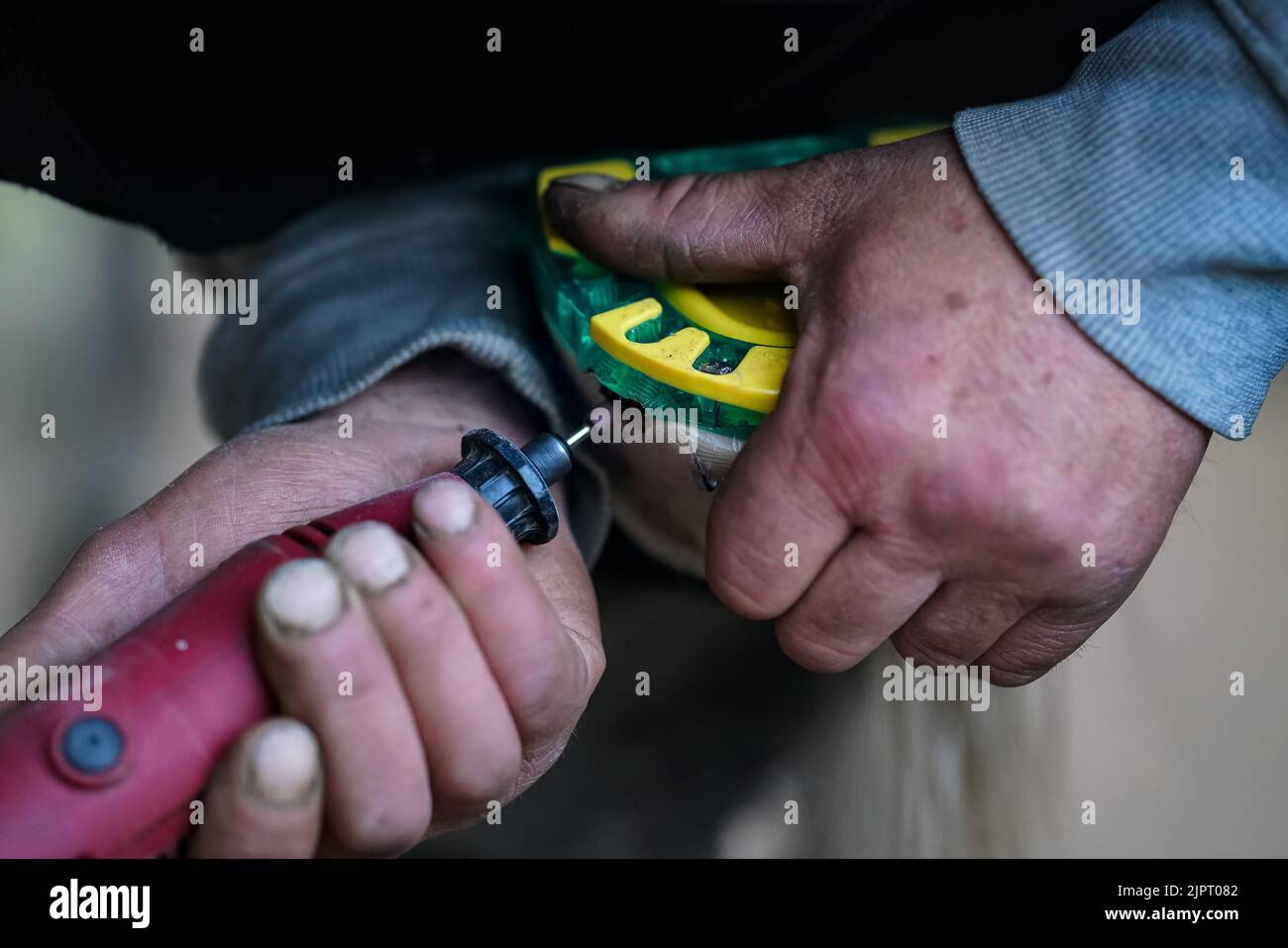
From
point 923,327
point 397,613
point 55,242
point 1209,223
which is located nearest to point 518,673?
point 397,613

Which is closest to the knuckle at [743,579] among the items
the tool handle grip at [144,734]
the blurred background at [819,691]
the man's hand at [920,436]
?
the man's hand at [920,436]

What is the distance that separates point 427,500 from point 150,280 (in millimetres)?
962

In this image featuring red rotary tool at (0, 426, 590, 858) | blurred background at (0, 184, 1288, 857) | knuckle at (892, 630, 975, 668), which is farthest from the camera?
blurred background at (0, 184, 1288, 857)

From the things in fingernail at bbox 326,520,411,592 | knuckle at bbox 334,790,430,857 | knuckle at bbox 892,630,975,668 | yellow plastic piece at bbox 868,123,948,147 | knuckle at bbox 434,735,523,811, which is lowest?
knuckle at bbox 334,790,430,857

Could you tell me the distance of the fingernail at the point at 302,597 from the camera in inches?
16.1

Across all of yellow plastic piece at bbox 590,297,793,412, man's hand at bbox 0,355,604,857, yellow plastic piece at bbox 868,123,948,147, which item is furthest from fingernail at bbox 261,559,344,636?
yellow plastic piece at bbox 868,123,948,147

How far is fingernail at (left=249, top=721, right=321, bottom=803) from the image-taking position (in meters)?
0.40

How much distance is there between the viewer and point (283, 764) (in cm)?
41

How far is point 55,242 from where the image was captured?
118cm

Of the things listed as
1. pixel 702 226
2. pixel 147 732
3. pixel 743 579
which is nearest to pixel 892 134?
pixel 702 226

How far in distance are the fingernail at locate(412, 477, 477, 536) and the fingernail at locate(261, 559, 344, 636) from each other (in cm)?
4

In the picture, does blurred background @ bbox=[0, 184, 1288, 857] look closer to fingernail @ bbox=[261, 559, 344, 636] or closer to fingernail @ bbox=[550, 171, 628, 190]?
fingernail @ bbox=[550, 171, 628, 190]
